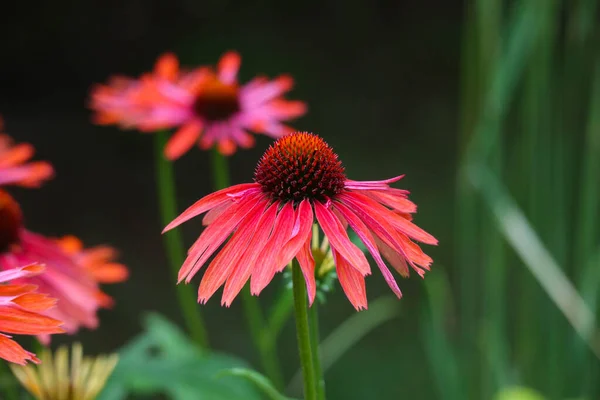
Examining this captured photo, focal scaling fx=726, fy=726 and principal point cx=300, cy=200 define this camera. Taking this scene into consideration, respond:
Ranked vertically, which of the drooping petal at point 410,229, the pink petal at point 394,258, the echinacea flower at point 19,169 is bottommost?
the pink petal at point 394,258

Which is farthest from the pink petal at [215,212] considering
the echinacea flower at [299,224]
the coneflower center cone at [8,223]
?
the coneflower center cone at [8,223]

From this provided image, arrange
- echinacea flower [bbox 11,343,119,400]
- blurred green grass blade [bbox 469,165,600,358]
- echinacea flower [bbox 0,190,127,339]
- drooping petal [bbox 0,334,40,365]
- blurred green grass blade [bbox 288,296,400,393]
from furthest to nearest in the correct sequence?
blurred green grass blade [bbox 288,296,400,393] → blurred green grass blade [bbox 469,165,600,358] → echinacea flower [bbox 0,190,127,339] → echinacea flower [bbox 11,343,119,400] → drooping petal [bbox 0,334,40,365]

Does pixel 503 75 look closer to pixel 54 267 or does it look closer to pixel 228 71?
pixel 228 71

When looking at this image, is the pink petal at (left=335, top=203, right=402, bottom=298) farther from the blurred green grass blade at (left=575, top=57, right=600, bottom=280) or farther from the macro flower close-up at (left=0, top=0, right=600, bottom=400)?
the blurred green grass blade at (left=575, top=57, right=600, bottom=280)

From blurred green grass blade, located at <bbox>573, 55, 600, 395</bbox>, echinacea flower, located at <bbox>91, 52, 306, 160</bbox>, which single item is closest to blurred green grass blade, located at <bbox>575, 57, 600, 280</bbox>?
blurred green grass blade, located at <bbox>573, 55, 600, 395</bbox>

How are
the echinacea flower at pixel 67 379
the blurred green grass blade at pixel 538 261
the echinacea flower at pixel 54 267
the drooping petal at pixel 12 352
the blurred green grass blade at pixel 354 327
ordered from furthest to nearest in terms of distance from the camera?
the blurred green grass blade at pixel 354 327 → the blurred green grass blade at pixel 538 261 → the echinacea flower at pixel 54 267 → the echinacea flower at pixel 67 379 → the drooping petal at pixel 12 352

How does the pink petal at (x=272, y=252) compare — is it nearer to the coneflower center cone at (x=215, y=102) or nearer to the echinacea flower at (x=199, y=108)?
the echinacea flower at (x=199, y=108)
